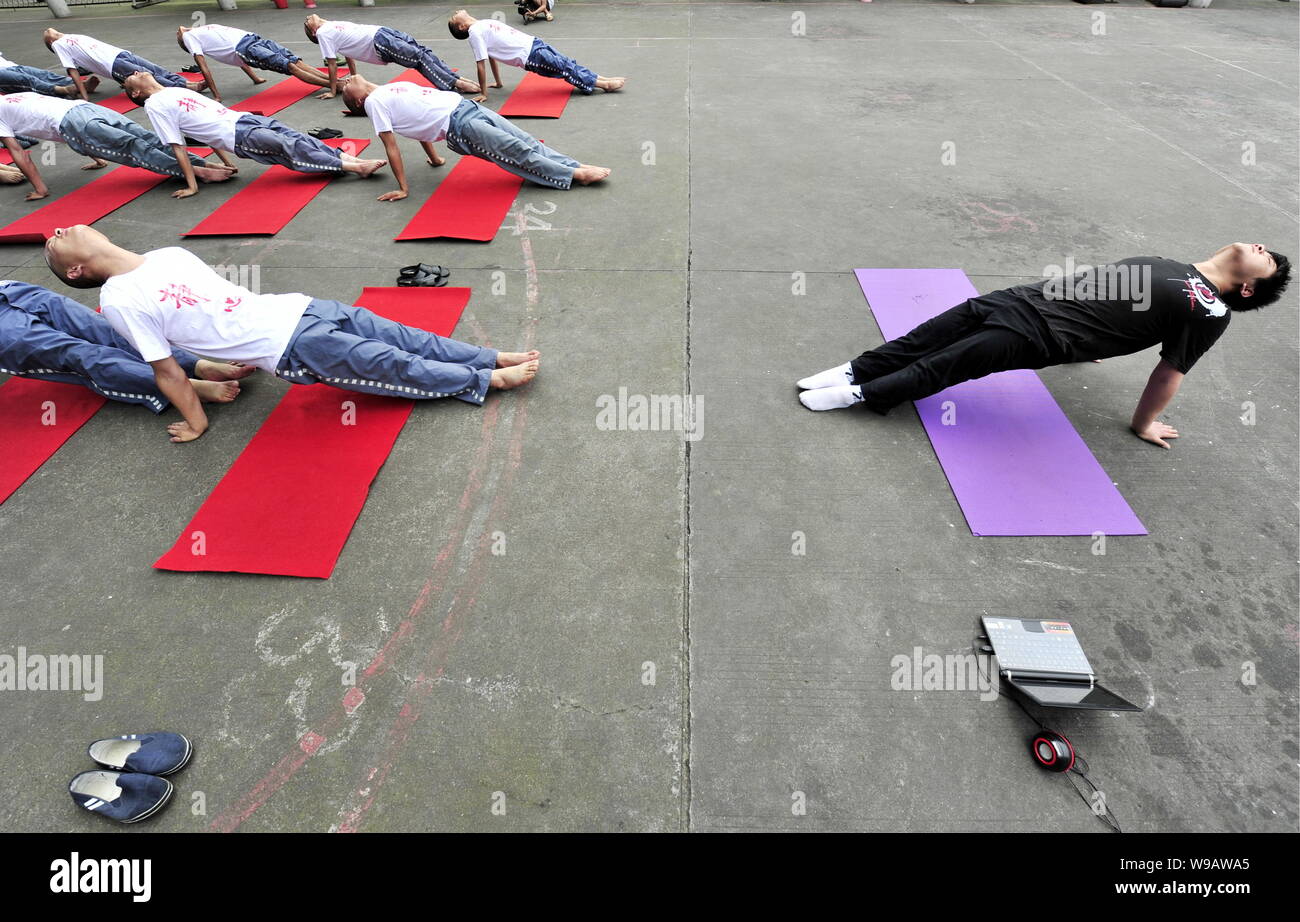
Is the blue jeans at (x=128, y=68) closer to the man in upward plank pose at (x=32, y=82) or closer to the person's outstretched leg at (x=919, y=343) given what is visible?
the man in upward plank pose at (x=32, y=82)

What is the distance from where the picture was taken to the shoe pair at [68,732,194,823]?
2.11 metres

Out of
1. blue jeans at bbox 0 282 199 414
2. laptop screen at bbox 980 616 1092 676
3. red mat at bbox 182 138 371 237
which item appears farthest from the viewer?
red mat at bbox 182 138 371 237

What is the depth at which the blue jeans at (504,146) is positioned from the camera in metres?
5.57

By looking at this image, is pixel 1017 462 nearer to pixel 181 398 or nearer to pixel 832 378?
pixel 832 378

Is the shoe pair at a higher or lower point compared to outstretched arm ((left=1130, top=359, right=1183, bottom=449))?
lower

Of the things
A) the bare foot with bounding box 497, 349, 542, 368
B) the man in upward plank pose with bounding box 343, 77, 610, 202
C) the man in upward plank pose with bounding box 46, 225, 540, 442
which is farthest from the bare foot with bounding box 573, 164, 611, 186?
the man in upward plank pose with bounding box 46, 225, 540, 442

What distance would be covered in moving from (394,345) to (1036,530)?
352 cm

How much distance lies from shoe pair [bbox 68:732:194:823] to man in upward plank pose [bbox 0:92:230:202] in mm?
5899

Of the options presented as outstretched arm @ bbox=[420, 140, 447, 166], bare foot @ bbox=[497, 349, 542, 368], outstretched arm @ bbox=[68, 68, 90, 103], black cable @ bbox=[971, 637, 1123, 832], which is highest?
outstretched arm @ bbox=[68, 68, 90, 103]

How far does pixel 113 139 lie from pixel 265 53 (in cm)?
336

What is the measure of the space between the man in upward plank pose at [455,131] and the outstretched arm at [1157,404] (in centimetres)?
459

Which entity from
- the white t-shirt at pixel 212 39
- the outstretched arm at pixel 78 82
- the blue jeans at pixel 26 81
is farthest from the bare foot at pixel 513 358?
the blue jeans at pixel 26 81

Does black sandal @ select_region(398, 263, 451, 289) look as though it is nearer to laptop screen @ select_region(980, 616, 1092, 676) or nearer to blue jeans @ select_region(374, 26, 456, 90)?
laptop screen @ select_region(980, 616, 1092, 676)

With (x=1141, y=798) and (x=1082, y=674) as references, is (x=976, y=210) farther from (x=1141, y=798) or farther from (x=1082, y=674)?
(x=1141, y=798)
